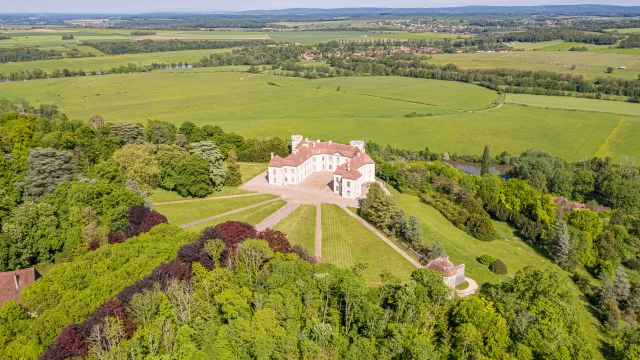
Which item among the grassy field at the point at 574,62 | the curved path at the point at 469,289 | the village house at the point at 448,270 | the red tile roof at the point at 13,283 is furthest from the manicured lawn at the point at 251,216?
the grassy field at the point at 574,62

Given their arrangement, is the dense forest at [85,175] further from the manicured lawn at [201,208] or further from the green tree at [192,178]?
the manicured lawn at [201,208]

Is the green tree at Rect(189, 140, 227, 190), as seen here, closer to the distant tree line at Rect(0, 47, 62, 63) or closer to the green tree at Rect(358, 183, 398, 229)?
the green tree at Rect(358, 183, 398, 229)

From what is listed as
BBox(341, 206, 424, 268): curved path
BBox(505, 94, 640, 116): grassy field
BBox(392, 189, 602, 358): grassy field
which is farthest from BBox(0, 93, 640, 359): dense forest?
BBox(505, 94, 640, 116): grassy field

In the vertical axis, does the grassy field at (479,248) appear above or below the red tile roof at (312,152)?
below

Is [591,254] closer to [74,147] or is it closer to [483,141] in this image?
[483,141]

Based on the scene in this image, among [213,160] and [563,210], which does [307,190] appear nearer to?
[213,160]

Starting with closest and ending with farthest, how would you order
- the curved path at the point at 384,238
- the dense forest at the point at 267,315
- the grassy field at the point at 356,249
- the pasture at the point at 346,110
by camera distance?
the dense forest at the point at 267,315
the grassy field at the point at 356,249
the curved path at the point at 384,238
the pasture at the point at 346,110
